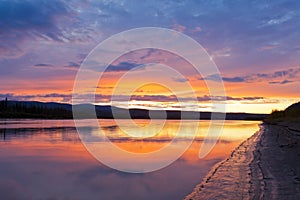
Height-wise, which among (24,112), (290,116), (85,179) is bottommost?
(85,179)

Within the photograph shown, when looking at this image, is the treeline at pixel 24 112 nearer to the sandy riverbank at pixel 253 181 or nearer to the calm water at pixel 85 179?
the calm water at pixel 85 179

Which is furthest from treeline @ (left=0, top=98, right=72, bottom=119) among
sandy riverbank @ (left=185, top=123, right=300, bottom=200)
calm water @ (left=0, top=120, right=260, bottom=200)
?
sandy riverbank @ (left=185, top=123, right=300, bottom=200)

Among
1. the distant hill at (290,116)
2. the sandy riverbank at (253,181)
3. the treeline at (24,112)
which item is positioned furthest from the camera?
the treeline at (24,112)

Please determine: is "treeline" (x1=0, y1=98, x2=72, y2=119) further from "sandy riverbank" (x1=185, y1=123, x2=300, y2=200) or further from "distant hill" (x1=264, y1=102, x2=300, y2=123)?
"sandy riverbank" (x1=185, y1=123, x2=300, y2=200)

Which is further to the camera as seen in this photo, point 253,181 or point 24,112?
point 24,112

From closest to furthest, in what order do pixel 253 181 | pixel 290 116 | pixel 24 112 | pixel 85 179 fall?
pixel 253 181
pixel 85 179
pixel 290 116
pixel 24 112

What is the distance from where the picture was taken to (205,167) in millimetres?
15180

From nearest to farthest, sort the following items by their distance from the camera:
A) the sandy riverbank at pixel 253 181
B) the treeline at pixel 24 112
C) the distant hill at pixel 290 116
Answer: the sandy riverbank at pixel 253 181
the distant hill at pixel 290 116
the treeline at pixel 24 112

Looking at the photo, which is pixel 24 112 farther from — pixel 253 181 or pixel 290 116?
pixel 253 181

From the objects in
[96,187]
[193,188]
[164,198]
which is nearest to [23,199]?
[96,187]

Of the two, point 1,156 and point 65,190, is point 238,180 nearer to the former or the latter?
point 65,190

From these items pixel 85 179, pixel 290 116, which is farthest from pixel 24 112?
pixel 85 179

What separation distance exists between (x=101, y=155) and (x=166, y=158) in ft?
11.7

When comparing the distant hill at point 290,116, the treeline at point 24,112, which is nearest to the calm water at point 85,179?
the distant hill at point 290,116
